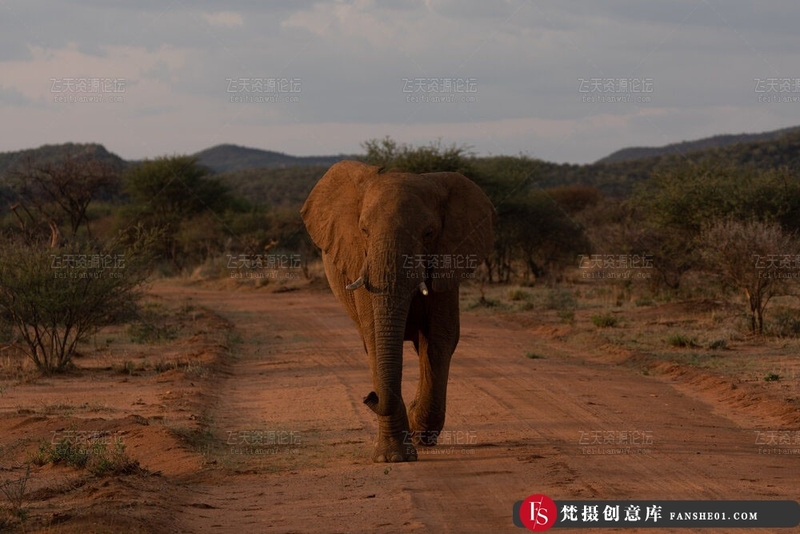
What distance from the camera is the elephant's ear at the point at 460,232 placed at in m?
9.62

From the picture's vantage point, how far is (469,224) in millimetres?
10117

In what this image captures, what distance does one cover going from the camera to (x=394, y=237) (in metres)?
9.05

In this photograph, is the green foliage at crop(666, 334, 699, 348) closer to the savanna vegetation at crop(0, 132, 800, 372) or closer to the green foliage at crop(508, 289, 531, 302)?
the savanna vegetation at crop(0, 132, 800, 372)

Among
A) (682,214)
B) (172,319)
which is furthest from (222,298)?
(682,214)

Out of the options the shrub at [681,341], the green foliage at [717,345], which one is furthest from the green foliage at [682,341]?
the green foliage at [717,345]

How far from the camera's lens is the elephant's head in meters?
9.09

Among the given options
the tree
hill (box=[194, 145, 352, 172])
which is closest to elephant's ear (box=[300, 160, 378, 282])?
the tree

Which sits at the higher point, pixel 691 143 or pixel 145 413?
pixel 691 143

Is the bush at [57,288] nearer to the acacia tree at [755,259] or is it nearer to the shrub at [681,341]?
the shrub at [681,341]

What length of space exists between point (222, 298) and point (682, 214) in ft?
44.8

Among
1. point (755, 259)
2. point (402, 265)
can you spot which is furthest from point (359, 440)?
point (755, 259)

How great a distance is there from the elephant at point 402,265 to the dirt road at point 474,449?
51cm

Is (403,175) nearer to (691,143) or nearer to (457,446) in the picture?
(457,446)

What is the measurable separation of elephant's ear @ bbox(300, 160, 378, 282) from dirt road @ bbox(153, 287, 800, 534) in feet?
6.26
